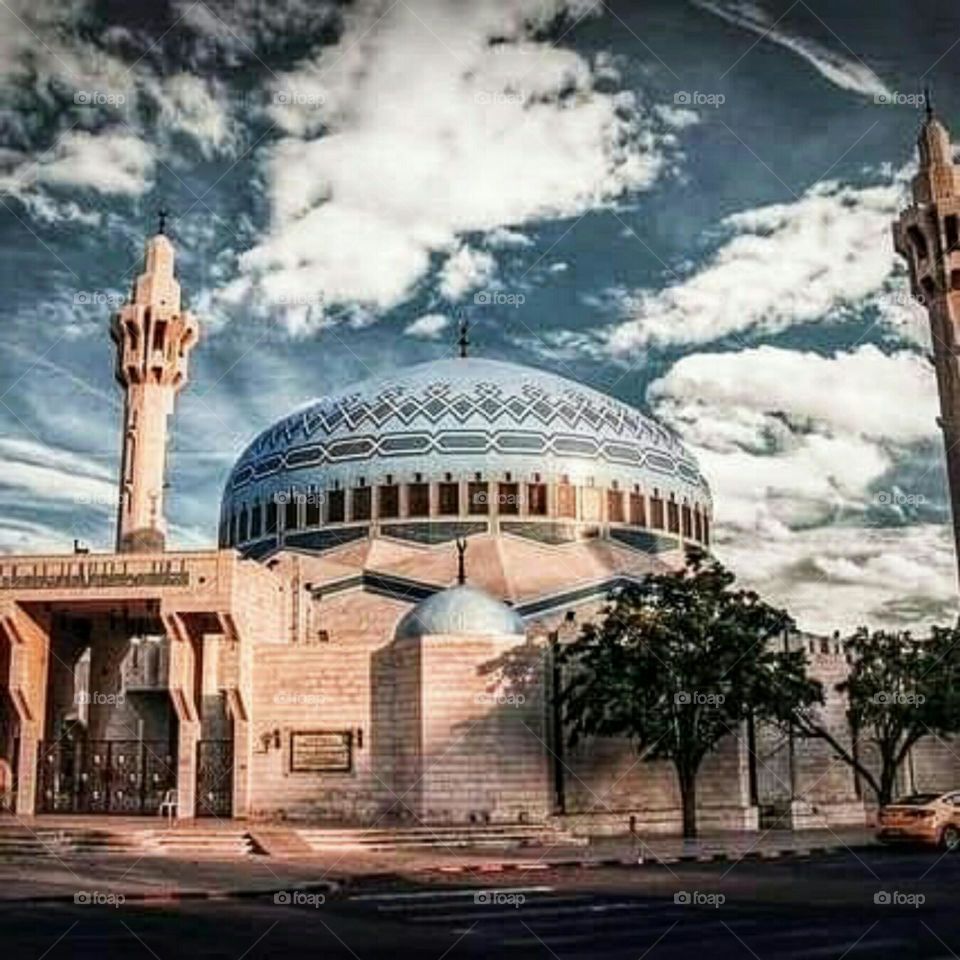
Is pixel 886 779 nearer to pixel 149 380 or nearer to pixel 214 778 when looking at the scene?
pixel 214 778

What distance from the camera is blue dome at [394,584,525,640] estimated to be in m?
21.5

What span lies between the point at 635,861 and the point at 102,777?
1120cm

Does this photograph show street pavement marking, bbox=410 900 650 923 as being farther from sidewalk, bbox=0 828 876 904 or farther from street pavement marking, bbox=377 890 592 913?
sidewalk, bbox=0 828 876 904

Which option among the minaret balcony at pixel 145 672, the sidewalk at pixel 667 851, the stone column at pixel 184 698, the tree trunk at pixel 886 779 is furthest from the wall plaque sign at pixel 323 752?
the tree trunk at pixel 886 779

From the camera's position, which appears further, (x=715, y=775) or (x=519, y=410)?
(x=519, y=410)

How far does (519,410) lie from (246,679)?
1400cm

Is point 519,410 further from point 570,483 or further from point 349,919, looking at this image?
point 349,919

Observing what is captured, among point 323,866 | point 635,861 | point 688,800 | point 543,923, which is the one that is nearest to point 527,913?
point 543,923

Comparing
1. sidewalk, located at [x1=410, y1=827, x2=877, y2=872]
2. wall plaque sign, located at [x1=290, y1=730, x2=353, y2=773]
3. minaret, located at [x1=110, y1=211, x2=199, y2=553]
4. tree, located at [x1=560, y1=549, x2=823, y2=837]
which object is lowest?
sidewalk, located at [x1=410, y1=827, x2=877, y2=872]

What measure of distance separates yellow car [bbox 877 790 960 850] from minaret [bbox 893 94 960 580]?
883 cm

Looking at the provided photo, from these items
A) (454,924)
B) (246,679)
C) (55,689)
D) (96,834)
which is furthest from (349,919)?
(55,689)

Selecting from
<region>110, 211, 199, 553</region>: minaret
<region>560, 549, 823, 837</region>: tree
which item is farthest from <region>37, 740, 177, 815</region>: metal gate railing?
<region>560, 549, 823, 837</region>: tree

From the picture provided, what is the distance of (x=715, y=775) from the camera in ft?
72.6

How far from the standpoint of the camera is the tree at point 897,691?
75.4 ft
